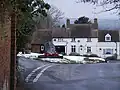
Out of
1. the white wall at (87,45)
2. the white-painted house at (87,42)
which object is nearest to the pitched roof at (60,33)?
the white-painted house at (87,42)

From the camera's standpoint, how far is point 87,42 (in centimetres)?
7481

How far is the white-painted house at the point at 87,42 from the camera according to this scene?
74.5 metres

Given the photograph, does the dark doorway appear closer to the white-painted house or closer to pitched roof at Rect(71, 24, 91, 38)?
the white-painted house

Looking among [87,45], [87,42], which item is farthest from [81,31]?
[87,45]

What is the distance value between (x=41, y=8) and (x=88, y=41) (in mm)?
60319

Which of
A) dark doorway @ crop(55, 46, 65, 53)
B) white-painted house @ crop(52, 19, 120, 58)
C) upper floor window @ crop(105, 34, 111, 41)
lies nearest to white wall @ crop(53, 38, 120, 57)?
white-painted house @ crop(52, 19, 120, 58)

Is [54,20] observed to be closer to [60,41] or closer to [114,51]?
[60,41]

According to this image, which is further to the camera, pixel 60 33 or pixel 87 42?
pixel 60 33

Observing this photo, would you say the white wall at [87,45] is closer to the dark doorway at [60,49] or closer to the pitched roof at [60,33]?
the dark doorway at [60,49]

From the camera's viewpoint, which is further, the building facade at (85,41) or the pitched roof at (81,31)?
the pitched roof at (81,31)

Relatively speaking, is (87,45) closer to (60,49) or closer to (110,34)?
(60,49)

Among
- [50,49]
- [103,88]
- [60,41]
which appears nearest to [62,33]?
[60,41]

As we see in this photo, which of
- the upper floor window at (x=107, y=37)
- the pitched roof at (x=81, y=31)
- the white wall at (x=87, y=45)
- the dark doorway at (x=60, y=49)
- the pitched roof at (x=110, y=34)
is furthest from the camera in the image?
the upper floor window at (x=107, y=37)

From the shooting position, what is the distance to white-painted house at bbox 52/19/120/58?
74500 mm
